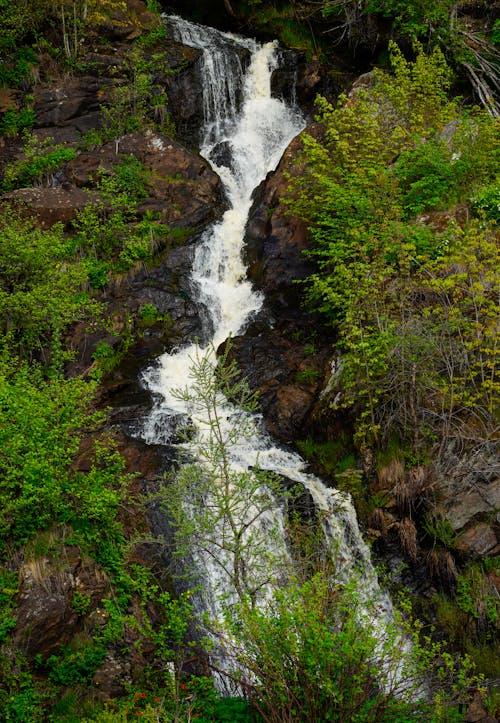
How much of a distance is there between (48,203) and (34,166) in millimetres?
2327

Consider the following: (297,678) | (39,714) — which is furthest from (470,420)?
(39,714)

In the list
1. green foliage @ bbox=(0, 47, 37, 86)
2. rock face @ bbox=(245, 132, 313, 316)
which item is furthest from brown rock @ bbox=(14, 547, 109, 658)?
green foliage @ bbox=(0, 47, 37, 86)

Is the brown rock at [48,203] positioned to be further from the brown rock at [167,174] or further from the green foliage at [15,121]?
the green foliage at [15,121]

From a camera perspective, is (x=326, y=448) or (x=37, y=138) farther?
(x=37, y=138)

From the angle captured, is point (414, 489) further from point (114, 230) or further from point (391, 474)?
point (114, 230)

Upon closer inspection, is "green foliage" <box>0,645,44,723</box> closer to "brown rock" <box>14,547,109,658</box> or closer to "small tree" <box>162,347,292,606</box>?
"brown rock" <box>14,547,109,658</box>

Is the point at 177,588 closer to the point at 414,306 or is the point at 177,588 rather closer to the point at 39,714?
the point at 39,714

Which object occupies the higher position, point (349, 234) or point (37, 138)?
point (37, 138)

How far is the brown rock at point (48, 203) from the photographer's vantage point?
16.4 metres

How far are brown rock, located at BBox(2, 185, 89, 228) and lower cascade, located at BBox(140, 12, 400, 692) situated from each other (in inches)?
144

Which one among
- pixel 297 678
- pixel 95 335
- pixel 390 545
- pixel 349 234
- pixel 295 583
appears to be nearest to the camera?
pixel 297 678

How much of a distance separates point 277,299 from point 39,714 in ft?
34.5

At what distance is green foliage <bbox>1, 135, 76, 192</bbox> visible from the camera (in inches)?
709

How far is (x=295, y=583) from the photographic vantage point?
697cm
